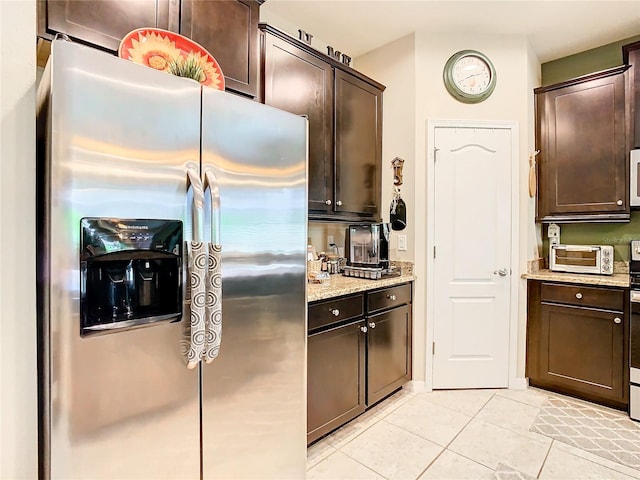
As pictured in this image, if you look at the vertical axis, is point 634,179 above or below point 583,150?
below

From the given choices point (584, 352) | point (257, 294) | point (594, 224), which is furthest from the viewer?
point (594, 224)

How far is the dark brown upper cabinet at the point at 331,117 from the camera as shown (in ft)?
7.24

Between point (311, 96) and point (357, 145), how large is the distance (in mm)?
560

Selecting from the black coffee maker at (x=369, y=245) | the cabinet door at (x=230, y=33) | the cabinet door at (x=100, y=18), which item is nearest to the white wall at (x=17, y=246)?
the cabinet door at (x=100, y=18)

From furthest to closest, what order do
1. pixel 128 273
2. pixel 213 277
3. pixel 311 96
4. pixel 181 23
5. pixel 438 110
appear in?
A: pixel 438 110 < pixel 311 96 < pixel 181 23 < pixel 213 277 < pixel 128 273

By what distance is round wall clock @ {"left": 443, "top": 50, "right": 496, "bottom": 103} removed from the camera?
9.34ft

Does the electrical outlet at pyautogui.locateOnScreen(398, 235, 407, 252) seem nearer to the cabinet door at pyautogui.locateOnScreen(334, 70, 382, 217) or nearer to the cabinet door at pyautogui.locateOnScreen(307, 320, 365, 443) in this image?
the cabinet door at pyautogui.locateOnScreen(334, 70, 382, 217)

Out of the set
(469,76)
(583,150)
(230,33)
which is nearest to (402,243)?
(469,76)

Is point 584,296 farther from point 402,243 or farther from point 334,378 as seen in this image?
point 334,378

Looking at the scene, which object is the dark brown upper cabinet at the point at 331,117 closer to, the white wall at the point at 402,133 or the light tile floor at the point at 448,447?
the white wall at the point at 402,133

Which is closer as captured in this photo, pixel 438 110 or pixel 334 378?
pixel 334 378

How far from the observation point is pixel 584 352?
2.63 metres

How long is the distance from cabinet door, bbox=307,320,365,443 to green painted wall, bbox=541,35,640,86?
119 inches

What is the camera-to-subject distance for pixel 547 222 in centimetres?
310
